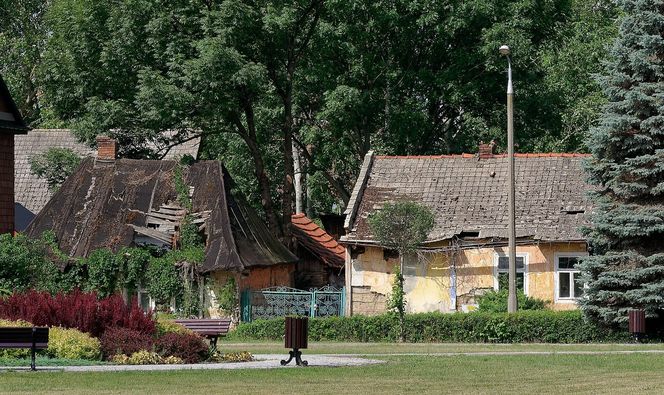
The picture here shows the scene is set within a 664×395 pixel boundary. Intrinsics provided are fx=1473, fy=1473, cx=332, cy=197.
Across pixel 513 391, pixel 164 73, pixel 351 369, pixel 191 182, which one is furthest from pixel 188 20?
pixel 513 391

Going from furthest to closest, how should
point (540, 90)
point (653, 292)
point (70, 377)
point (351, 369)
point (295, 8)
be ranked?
point (540, 90)
point (295, 8)
point (653, 292)
point (351, 369)
point (70, 377)

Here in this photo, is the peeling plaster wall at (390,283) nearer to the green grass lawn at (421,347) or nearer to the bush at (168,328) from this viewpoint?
the green grass lawn at (421,347)

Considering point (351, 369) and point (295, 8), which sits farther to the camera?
point (295, 8)

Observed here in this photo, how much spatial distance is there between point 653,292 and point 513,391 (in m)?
16.4

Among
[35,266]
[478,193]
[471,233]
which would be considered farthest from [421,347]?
[35,266]

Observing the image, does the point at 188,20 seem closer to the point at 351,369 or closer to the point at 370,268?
the point at 370,268

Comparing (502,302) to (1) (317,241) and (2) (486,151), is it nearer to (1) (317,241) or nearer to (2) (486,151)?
(2) (486,151)

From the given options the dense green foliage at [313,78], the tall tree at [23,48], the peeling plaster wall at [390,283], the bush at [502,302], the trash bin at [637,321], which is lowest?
the trash bin at [637,321]

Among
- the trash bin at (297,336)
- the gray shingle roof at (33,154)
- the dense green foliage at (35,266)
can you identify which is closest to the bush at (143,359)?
the trash bin at (297,336)

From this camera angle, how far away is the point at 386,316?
3891cm

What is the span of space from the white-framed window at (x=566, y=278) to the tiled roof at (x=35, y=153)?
19.3m

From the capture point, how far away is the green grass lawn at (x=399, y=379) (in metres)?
21.8

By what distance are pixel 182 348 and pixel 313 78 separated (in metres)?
27.2

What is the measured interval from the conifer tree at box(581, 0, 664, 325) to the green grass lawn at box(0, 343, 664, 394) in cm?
905
